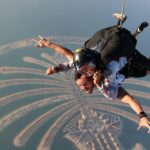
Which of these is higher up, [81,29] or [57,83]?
[81,29]

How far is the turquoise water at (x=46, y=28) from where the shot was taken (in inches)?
419

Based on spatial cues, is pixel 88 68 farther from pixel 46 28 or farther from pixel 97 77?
pixel 46 28

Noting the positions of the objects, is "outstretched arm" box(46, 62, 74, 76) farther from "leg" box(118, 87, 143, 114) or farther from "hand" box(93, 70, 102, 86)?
"leg" box(118, 87, 143, 114)

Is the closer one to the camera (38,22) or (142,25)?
(142,25)

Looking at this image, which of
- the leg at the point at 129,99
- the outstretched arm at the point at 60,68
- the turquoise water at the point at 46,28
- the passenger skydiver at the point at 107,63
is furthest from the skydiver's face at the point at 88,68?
the turquoise water at the point at 46,28

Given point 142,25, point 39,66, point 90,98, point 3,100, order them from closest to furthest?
point 142,25 < point 3,100 < point 39,66 < point 90,98

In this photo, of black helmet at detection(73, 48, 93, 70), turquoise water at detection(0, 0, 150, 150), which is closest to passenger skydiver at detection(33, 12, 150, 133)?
black helmet at detection(73, 48, 93, 70)

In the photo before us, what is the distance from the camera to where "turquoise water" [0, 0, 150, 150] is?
10.6 m

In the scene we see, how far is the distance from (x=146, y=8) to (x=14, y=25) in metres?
3.34

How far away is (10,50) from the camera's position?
36.1 feet

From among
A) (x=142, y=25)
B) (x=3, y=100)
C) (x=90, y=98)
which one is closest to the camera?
(x=142, y=25)

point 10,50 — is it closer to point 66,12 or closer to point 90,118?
point 66,12

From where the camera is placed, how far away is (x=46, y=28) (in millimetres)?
10922

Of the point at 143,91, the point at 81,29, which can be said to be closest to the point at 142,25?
the point at 81,29
